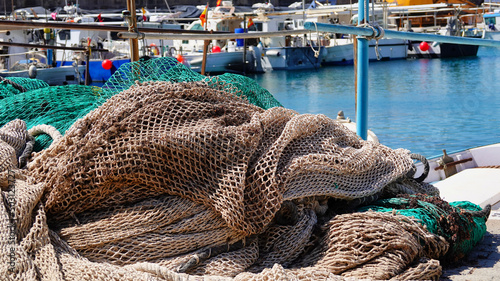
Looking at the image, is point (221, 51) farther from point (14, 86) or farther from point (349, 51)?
point (14, 86)

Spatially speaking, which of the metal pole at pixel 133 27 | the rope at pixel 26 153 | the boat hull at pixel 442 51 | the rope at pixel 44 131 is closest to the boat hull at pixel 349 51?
the boat hull at pixel 442 51

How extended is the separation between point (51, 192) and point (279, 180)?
3.29 feet

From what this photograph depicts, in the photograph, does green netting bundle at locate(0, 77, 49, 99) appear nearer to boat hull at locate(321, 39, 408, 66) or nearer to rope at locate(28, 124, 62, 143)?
rope at locate(28, 124, 62, 143)

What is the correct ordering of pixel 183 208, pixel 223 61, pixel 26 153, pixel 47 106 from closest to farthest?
pixel 183 208, pixel 26 153, pixel 47 106, pixel 223 61

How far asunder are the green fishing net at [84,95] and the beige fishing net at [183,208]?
1.61 feet

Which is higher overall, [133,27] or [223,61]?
[133,27]

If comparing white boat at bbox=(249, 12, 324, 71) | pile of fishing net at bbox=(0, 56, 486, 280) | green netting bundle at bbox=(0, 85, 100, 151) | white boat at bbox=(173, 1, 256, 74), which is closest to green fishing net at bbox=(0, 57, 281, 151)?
green netting bundle at bbox=(0, 85, 100, 151)

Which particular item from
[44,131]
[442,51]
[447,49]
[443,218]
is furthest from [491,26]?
[44,131]

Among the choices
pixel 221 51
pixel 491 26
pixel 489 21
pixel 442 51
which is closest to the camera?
pixel 221 51

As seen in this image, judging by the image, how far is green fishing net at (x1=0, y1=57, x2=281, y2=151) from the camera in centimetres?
344

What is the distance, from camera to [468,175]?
5.30m

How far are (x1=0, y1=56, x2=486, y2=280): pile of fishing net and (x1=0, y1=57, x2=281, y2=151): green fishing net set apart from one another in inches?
18.2

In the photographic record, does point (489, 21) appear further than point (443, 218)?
Yes

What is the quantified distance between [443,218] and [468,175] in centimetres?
238
